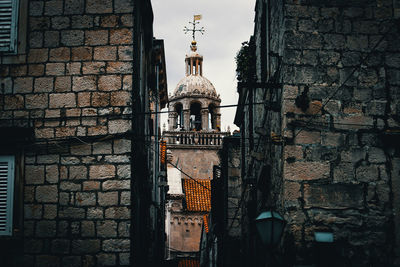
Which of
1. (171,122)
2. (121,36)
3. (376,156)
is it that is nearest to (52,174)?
(121,36)

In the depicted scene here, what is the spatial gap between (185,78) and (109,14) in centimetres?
3585

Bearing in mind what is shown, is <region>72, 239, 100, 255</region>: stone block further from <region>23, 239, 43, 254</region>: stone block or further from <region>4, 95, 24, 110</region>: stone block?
<region>4, 95, 24, 110</region>: stone block

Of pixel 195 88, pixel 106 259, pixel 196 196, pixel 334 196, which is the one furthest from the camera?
pixel 195 88

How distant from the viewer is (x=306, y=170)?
8.34 meters

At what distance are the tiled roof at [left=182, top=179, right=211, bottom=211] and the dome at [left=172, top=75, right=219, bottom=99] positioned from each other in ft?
20.9

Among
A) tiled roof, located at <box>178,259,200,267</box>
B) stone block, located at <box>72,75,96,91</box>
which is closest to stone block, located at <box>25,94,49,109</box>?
stone block, located at <box>72,75,96,91</box>

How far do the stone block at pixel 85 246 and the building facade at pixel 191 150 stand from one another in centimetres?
2892

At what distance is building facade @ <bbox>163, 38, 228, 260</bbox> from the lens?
1510 inches

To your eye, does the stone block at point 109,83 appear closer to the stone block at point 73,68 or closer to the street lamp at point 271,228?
the stone block at point 73,68

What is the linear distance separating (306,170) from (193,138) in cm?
3612

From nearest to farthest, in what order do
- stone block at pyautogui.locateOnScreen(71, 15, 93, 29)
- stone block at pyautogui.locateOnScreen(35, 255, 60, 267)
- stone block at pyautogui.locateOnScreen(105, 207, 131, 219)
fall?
stone block at pyautogui.locateOnScreen(35, 255, 60, 267), stone block at pyautogui.locateOnScreen(105, 207, 131, 219), stone block at pyautogui.locateOnScreen(71, 15, 93, 29)

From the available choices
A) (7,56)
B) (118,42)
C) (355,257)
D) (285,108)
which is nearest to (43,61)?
(7,56)

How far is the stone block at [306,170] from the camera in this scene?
8.30 metres

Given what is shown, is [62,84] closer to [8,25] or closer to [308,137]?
[8,25]
